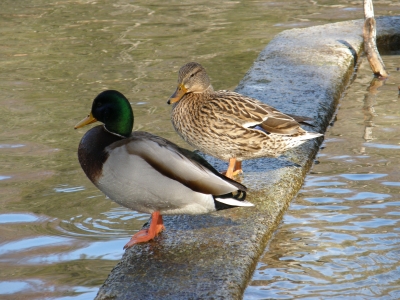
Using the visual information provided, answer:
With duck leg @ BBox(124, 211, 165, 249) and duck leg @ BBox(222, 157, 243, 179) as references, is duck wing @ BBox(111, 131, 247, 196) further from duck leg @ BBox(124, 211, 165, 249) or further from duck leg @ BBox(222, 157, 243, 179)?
duck leg @ BBox(222, 157, 243, 179)

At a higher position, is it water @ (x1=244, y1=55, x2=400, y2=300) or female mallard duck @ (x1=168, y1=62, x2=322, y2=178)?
female mallard duck @ (x1=168, y1=62, x2=322, y2=178)

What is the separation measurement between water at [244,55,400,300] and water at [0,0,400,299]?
29 centimetres

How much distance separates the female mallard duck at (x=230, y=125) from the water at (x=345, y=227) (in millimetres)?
446

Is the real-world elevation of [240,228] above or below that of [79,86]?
above

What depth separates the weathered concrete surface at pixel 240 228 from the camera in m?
3.42

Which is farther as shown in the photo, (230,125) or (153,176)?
(230,125)

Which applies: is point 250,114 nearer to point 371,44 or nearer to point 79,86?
point 371,44

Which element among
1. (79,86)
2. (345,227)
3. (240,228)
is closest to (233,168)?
(240,228)

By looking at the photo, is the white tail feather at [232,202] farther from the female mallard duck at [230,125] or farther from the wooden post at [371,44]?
the wooden post at [371,44]

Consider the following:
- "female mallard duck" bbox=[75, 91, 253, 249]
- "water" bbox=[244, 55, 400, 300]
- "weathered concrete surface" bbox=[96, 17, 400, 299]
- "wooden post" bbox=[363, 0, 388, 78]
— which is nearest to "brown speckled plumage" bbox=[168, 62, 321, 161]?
"weathered concrete surface" bbox=[96, 17, 400, 299]

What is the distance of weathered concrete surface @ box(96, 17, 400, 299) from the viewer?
3.42 meters

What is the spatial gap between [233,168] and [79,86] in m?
3.58

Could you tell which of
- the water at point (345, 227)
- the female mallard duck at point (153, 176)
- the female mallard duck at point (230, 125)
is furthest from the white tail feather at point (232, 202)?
the female mallard duck at point (230, 125)

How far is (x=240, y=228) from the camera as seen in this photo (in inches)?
159
